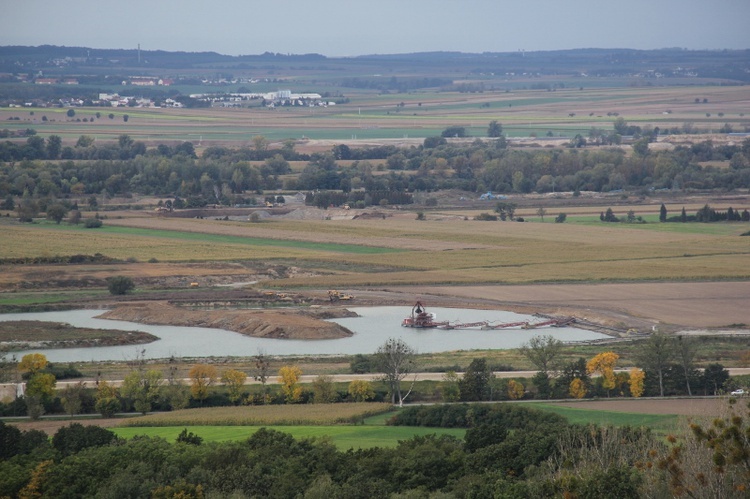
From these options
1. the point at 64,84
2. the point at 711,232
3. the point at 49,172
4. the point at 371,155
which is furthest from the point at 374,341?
the point at 64,84

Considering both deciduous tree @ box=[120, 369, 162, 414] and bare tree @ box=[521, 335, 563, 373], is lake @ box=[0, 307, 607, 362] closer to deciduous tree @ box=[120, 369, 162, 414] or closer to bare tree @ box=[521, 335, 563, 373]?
bare tree @ box=[521, 335, 563, 373]

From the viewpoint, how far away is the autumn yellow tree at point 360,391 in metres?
28.9

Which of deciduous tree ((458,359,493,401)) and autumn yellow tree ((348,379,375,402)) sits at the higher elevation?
deciduous tree ((458,359,493,401))

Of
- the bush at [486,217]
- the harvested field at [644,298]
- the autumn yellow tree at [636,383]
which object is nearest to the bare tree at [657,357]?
the autumn yellow tree at [636,383]

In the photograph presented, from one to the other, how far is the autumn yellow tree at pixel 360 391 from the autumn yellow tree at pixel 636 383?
579cm

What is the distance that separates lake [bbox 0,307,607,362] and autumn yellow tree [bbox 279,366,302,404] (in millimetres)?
5359

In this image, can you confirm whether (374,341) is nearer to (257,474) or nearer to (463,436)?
(463,436)

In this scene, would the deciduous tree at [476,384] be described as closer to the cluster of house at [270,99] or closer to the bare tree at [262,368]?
the bare tree at [262,368]

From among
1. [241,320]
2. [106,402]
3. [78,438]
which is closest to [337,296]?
[241,320]

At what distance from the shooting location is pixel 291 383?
29359 millimetres

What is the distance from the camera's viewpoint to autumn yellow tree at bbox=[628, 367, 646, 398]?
94.3 feet

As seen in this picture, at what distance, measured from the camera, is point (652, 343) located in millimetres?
30078

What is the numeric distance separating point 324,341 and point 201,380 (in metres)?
8.47

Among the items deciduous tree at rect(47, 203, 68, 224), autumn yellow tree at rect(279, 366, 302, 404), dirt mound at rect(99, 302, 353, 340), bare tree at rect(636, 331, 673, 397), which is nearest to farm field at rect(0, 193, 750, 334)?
deciduous tree at rect(47, 203, 68, 224)
